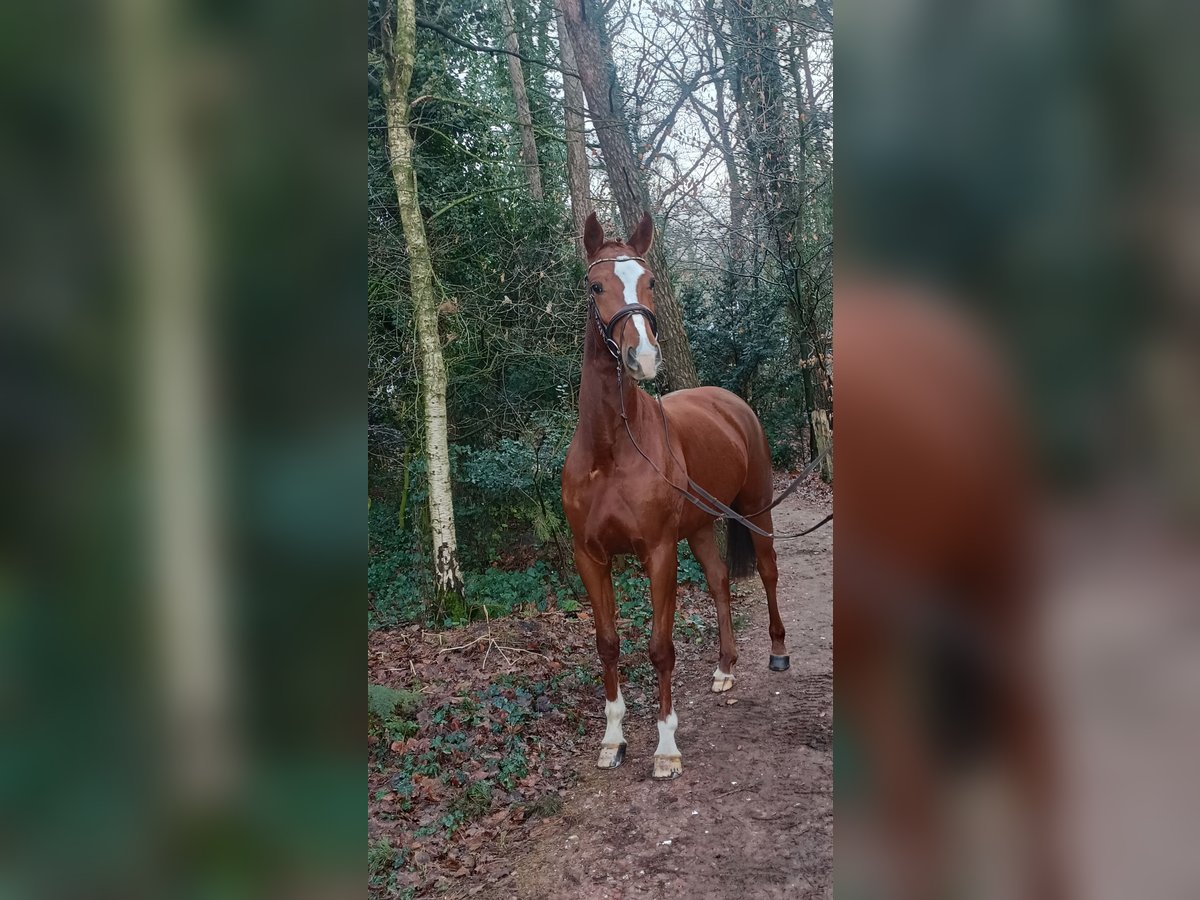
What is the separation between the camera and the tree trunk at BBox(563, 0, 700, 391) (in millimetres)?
6461

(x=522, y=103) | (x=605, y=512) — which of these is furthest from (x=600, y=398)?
(x=522, y=103)

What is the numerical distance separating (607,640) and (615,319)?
1833 mm

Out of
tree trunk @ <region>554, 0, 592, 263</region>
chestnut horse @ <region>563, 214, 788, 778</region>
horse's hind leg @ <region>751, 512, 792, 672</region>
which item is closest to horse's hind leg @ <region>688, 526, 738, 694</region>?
horse's hind leg @ <region>751, 512, 792, 672</region>

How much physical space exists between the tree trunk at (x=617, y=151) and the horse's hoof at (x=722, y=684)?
2.98 metres

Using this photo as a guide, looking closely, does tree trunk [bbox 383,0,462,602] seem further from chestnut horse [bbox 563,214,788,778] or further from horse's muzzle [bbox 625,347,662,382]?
horse's muzzle [bbox 625,347,662,382]

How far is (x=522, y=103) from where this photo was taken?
8484 mm

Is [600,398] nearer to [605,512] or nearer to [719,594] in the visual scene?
[605,512]

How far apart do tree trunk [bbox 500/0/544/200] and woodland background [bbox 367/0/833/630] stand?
40 mm

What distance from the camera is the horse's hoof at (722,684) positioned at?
4.91 metres
